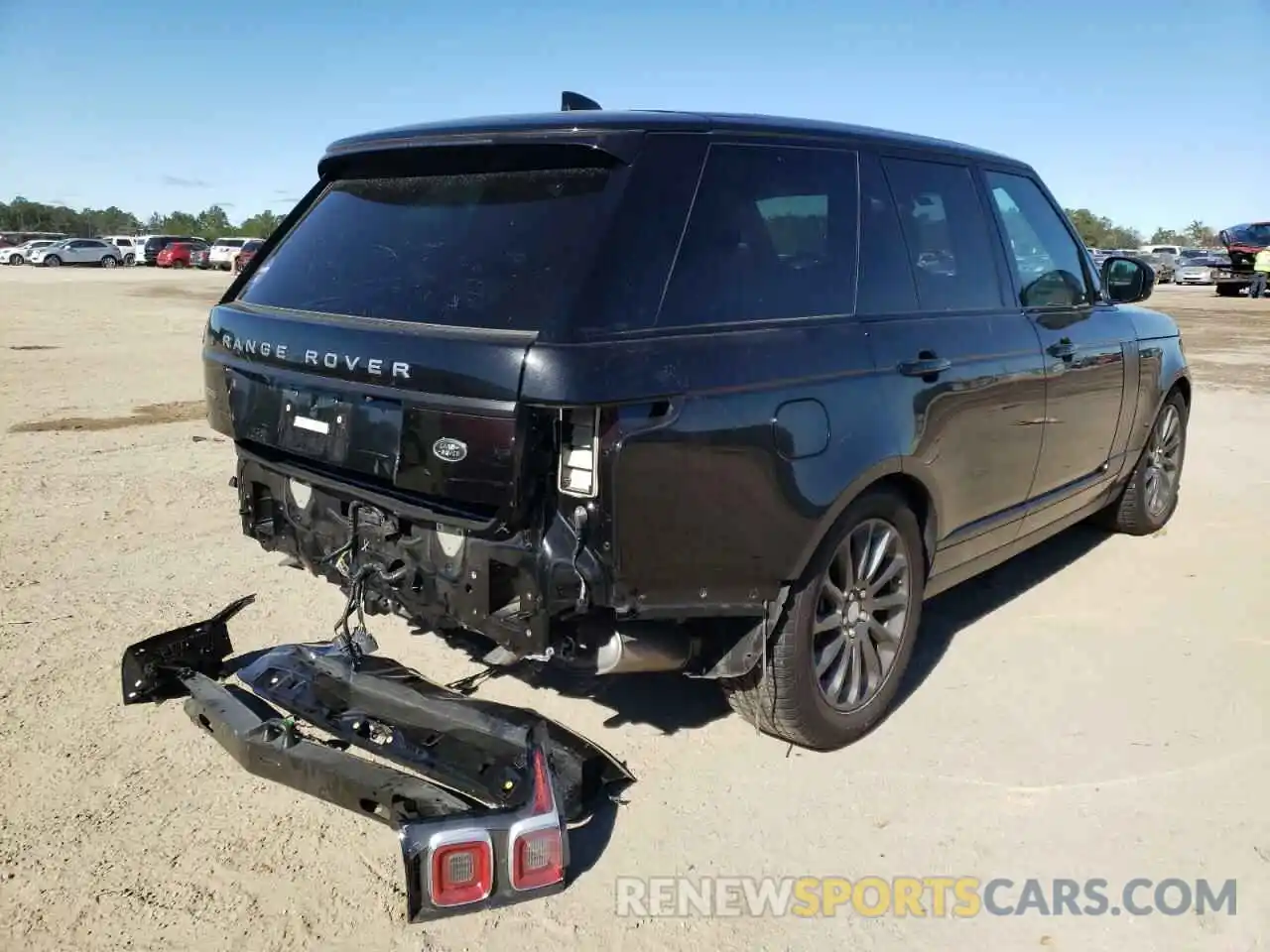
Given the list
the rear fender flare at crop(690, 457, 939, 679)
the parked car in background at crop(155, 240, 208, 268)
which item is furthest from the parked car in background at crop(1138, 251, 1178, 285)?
the rear fender flare at crop(690, 457, 939, 679)

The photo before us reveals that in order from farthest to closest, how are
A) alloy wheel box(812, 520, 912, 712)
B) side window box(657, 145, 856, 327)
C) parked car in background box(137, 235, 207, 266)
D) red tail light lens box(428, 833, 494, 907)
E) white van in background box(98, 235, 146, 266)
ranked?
white van in background box(98, 235, 146, 266) → parked car in background box(137, 235, 207, 266) → alloy wheel box(812, 520, 912, 712) → side window box(657, 145, 856, 327) → red tail light lens box(428, 833, 494, 907)

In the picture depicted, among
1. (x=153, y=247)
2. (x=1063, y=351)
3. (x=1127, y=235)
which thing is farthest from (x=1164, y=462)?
(x=1127, y=235)

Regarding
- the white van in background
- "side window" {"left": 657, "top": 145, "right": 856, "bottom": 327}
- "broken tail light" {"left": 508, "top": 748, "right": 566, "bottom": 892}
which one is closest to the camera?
"broken tail light" {"left": 508, "top": 748, "right": 566, "bottom": 892}

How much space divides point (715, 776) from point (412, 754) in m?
0.97

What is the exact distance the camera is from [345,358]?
2943 mm

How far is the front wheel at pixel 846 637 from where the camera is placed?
3188 mm

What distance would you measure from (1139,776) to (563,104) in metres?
3.01

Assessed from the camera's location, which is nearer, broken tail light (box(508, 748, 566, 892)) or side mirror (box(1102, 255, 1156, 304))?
broken tail light (box(508, 748, 566, 892))

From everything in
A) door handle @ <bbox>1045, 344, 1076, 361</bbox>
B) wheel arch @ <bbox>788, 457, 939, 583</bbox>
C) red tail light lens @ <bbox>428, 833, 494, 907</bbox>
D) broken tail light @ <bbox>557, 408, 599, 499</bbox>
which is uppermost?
door handle @ <bbox>1045, 344, 1076, 361</bbox>

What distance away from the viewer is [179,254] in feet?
159

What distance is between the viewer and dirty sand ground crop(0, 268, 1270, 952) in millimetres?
2641

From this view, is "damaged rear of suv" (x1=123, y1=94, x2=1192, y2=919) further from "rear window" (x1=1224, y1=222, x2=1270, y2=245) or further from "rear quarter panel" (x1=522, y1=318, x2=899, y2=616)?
"rear window" (x1=1224, y1=222, x2=1270, y2=245)

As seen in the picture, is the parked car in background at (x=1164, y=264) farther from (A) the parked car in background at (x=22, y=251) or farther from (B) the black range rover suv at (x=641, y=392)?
(A) the parked car in background at (x=22, y=251)

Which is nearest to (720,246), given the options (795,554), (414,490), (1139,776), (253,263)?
(795,554)
